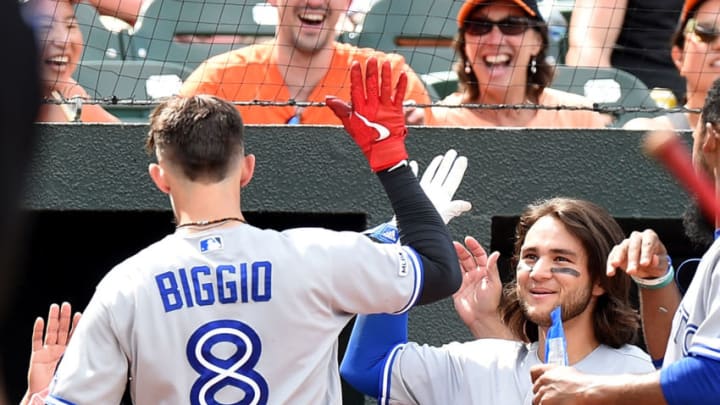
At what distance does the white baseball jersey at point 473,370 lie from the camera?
3.01 metres

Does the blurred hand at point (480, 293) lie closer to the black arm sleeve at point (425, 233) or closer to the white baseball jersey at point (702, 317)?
the black arm sleeve at point (425, 233)

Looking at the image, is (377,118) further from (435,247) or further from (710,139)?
(710,139)

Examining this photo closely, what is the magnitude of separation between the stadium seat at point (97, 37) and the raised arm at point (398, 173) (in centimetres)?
242

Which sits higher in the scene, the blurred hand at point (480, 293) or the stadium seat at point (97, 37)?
the stadium seat at point (97, 37)

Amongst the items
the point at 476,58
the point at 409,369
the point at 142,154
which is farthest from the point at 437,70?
the point at 409,369

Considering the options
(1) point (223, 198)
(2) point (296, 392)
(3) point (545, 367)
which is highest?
(1) point (223, 198)

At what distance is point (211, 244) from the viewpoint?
2.54 metres

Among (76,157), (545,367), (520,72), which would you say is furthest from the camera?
(520,72)

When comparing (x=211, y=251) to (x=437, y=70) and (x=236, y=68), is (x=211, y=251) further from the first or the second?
(x=437, y=70)

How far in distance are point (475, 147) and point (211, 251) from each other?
5.93 ft

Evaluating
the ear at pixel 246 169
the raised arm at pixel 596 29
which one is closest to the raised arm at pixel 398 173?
the ear at pixel 246 169

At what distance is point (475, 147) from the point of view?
4.16 metres

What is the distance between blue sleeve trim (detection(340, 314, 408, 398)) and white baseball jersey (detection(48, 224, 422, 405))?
545 millimetres

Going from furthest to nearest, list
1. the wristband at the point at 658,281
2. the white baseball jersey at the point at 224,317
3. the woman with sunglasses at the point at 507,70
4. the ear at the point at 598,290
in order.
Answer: the woman with sunglasses at the point at 507,70
the ear at the point at 598,290
the wristband at the point at 658,281
the white baseball jersey at the point at 224,317
